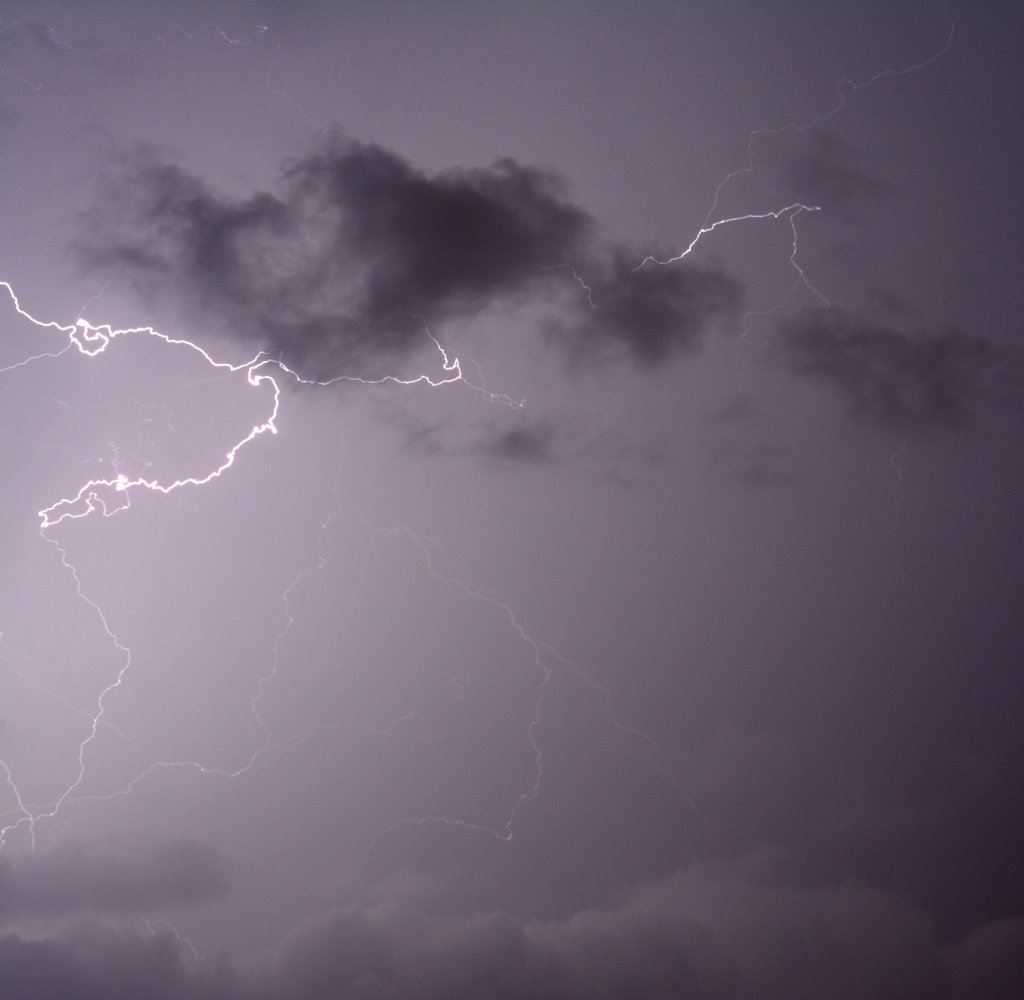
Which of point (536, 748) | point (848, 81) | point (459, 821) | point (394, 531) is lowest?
point (459, 821)

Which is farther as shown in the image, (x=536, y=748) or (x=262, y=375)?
(x=536, y=748)

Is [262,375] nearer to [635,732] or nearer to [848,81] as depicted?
[635,732]

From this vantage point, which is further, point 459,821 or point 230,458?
point 459,821

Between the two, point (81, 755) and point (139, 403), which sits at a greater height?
point (139, 403)

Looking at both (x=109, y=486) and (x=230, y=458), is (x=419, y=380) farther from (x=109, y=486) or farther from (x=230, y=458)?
(x=109, y=486)

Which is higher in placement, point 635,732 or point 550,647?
point 550,647

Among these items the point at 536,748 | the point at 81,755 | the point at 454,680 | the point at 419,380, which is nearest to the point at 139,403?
the point at 419,380

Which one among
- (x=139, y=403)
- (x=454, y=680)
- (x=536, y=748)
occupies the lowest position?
(x=536, y=748)

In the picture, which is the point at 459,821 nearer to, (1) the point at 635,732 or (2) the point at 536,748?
(2) the point at 536,748

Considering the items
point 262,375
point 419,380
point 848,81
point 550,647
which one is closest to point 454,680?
point 550,647
